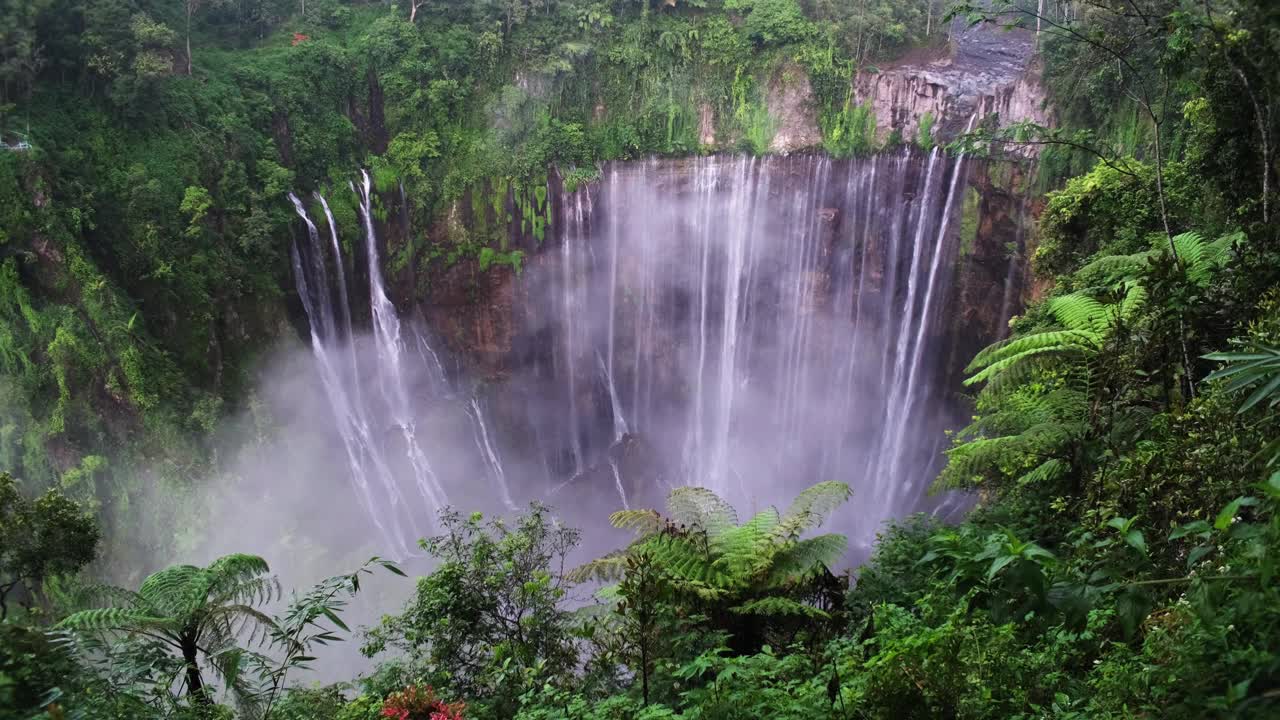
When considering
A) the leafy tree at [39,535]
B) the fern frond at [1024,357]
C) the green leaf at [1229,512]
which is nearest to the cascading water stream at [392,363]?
the leafy tree at [39,535]

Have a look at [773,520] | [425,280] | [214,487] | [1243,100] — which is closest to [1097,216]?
[1243,100]

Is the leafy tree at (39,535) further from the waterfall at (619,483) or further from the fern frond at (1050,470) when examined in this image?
the waterfall at (619,483)

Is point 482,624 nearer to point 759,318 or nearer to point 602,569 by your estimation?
point 602,569

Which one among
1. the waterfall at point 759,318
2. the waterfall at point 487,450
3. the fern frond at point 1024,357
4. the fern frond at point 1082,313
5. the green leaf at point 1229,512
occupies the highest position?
the green leaf at point 1229,512

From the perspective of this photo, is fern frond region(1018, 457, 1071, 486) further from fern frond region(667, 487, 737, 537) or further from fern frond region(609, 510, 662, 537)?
fern frond region(609, 510, 662, 537)

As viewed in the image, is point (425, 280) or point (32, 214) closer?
point (32, 214)

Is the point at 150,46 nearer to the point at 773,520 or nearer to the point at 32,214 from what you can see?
the point at 32,214
